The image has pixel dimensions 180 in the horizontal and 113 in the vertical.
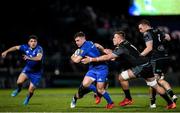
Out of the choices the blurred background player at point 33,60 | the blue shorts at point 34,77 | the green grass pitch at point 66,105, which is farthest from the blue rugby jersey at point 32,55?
the green grass pitch at point 66,105

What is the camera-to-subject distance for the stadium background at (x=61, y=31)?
29594mm

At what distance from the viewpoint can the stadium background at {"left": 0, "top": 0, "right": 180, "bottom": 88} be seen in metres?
29.6

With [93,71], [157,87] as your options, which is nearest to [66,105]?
[93,71]

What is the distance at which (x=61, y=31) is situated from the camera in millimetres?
32344

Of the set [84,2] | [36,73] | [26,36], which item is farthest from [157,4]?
[36,73]

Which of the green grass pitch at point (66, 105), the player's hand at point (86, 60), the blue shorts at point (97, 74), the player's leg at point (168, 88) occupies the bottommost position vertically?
the green grass pitch at point (66, 105)

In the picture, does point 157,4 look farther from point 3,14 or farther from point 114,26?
point 3,14

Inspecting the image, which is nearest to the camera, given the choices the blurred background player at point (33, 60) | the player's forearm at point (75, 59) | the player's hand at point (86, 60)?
the player's hand at point (86, 60)

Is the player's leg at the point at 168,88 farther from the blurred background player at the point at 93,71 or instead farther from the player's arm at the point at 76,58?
the player's arm at the point at 76,58

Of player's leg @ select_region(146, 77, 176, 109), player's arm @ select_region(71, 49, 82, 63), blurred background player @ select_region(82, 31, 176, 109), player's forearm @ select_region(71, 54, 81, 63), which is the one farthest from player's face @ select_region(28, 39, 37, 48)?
player's leg @ select_region(146, 77, 176, 109)

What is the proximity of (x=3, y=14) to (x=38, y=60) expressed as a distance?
15.0 meters

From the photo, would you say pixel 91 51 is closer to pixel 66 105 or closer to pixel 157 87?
pixel 157 87

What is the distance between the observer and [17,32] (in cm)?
3147

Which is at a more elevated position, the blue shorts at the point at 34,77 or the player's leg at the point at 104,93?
the blue shorts at the point at 34,77
